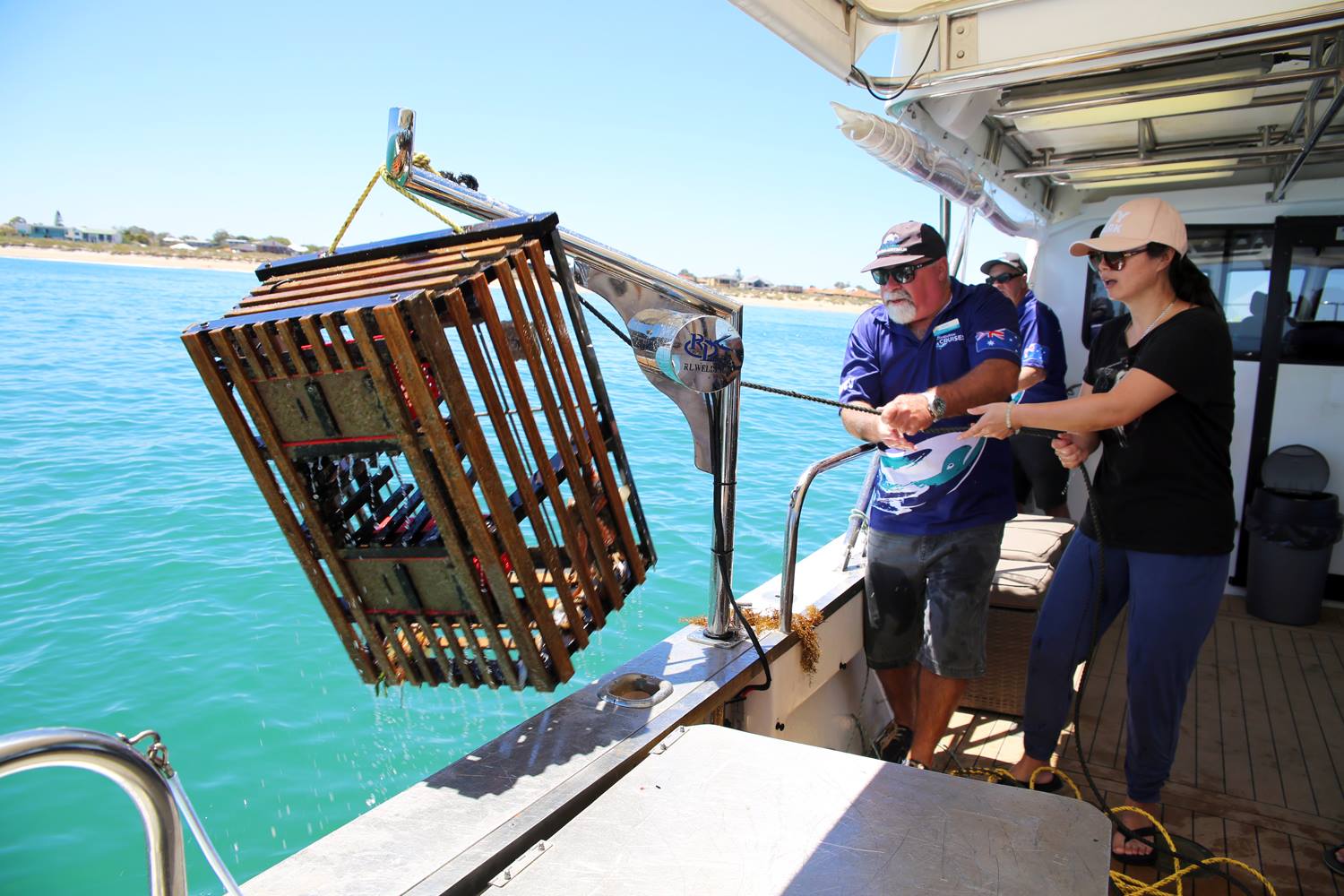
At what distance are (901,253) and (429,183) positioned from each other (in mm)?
1577

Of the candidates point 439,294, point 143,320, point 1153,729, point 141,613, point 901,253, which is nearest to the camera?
point 439,294

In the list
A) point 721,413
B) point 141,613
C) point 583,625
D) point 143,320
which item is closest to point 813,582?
point 721,413

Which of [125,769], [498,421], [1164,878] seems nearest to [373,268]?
[498,421]

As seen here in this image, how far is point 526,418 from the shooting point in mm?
1743

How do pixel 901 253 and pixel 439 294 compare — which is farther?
pixel 901 253

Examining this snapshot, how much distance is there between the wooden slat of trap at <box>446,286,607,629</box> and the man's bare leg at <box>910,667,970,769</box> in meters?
Answer: 1.49

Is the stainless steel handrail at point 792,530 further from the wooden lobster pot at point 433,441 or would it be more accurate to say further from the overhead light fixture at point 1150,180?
the overhead light fixture at point 1150,180

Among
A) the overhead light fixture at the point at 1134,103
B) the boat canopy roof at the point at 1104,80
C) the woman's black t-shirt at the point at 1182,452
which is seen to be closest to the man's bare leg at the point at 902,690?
the woman's black t-shirt at the point at 1182,452

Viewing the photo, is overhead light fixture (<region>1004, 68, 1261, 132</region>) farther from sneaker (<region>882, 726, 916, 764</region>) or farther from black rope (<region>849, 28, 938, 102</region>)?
sneaker (<region>882, 726, 916, 764</region>)

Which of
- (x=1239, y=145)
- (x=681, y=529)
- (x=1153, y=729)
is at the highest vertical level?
(x=1239, y=145)

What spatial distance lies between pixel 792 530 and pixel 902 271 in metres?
0.94

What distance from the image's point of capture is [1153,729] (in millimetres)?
2650

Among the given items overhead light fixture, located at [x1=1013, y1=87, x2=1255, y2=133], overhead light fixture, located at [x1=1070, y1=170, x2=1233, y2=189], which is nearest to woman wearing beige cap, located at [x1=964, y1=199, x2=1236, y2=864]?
overhead light fixture, located at [x1=1013, y1=87, x2=1255, y2=133]

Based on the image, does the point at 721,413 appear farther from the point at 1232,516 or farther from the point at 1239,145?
the point at 1239,145
